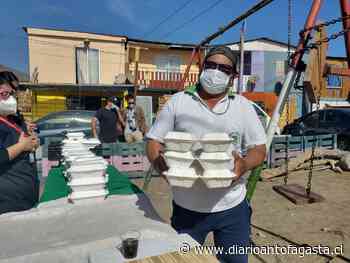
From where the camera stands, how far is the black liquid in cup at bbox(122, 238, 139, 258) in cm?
127

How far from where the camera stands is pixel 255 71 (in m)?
20.9

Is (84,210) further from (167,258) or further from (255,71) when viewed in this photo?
(255,71)

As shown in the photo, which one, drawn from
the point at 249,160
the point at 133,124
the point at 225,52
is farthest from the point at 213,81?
the point at 133,124

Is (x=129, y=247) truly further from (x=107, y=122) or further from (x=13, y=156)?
(x=107, y=122)

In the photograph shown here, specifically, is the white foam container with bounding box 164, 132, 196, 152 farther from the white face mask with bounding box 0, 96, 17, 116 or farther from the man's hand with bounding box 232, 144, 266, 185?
the white face mask with bounding box 0, 96, 17, 116

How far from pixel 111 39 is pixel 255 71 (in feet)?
34.0

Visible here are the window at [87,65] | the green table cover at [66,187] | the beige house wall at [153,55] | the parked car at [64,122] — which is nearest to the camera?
the green table cover at [66,187]

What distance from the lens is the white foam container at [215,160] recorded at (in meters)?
1.34

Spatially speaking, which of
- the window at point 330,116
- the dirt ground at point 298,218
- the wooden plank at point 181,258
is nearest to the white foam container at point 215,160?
the wooden plank at point 181,258

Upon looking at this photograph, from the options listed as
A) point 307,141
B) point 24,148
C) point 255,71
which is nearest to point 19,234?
point 24,148

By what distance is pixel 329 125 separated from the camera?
9.17m

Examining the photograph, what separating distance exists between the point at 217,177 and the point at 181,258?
15.5 inches

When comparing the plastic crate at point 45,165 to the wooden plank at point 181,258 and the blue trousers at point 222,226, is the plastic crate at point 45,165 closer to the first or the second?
the blue trousers at point 222,226

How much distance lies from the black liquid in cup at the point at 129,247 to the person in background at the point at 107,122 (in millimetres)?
5288
